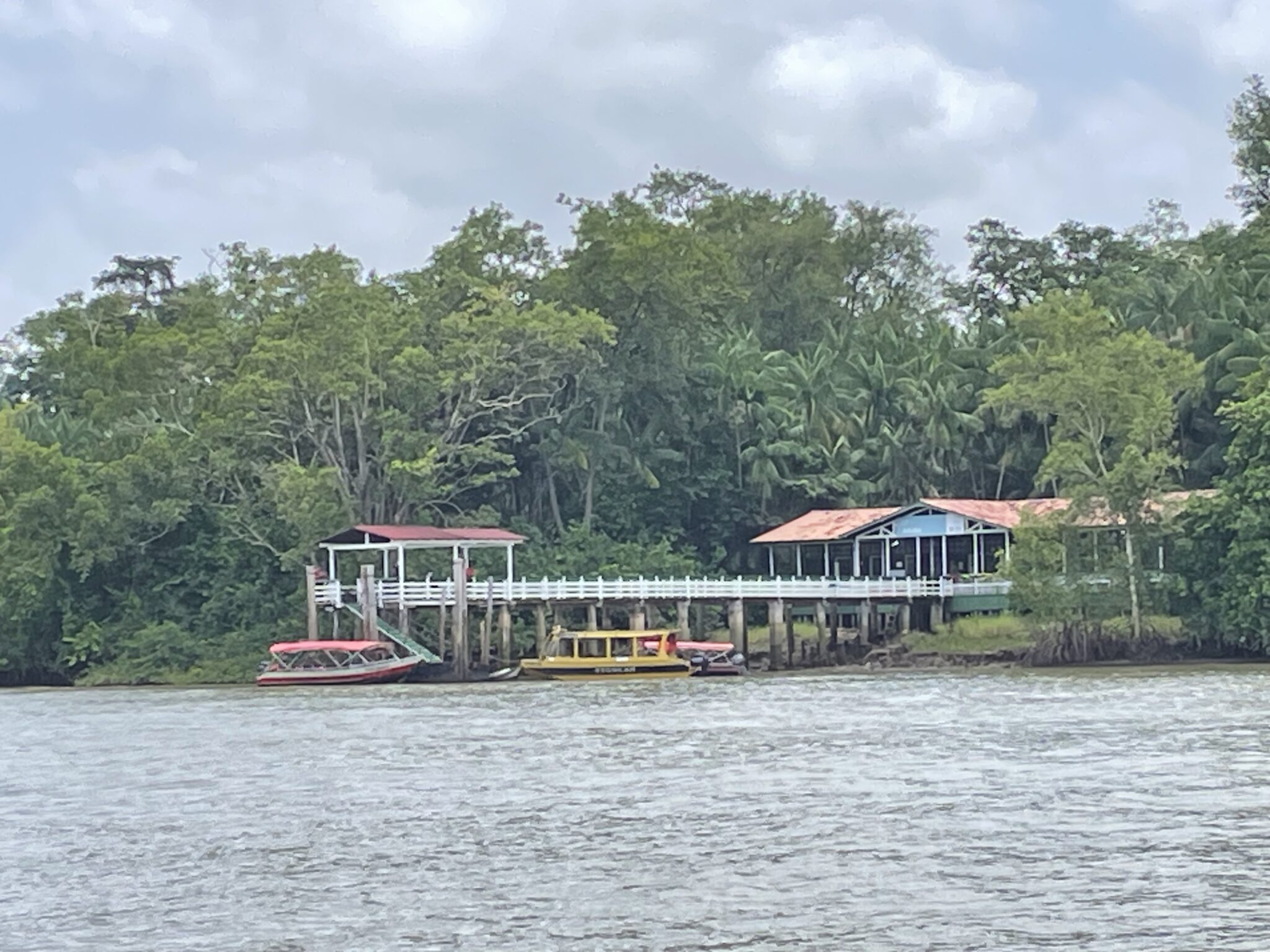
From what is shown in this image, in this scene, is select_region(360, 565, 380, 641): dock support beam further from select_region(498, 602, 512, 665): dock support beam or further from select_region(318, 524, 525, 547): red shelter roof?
select_region(498, 602, 512, 665): dock support beam

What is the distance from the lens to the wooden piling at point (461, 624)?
53.6 meters

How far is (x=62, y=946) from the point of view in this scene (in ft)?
55.5

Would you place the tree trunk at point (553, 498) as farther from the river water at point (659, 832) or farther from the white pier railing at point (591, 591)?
the river water at point (659, 832)

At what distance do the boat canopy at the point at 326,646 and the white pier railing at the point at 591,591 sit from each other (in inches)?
71.2

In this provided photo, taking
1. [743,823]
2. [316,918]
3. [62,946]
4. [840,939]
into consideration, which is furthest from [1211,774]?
[62,946]

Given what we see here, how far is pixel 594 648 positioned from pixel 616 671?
1.52 m

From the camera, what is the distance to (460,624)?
53.5 meters

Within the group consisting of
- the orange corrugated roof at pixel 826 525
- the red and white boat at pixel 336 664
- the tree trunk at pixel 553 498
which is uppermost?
the tree trunk at pixel 553 498

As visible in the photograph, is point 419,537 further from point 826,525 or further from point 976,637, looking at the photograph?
point 976,637

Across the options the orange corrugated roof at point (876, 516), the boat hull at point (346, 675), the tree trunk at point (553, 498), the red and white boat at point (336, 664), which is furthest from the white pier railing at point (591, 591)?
the tree trunk at point (553, 498)

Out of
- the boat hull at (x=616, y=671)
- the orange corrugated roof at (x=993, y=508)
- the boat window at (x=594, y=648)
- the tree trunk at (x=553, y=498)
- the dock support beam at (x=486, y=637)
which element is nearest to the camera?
the boat hull at (x=616, y=671)

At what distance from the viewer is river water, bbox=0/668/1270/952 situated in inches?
667

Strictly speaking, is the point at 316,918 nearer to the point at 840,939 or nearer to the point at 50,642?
the point at 840,939

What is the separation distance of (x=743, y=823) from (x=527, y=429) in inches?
1741
